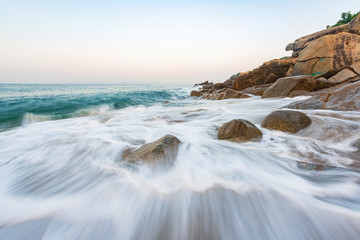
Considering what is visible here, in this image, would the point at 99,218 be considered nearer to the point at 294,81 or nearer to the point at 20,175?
the point at 20,175

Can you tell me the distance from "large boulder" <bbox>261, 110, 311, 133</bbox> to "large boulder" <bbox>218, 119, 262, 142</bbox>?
1.52 ft

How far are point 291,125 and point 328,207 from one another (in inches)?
72.8

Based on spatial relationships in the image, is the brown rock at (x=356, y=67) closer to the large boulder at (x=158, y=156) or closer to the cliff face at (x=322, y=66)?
the cliff face at (x=322, y=66)

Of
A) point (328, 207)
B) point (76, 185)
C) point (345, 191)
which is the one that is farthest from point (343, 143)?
point (76, 185)

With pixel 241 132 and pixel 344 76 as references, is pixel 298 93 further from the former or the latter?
pixel 241 132

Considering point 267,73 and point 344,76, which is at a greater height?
point 267,73

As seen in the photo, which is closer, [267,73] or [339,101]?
[339,101]

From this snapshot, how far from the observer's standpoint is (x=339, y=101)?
3.54 meters

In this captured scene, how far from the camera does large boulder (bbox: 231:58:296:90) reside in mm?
11016

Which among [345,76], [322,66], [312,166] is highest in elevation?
[322,66]

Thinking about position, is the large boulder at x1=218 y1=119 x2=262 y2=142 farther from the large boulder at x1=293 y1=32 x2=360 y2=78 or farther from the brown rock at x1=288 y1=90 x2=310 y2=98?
the large boulder at x1=293 y1=32 x2=360 y2=78

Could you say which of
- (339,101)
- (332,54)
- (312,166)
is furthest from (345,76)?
(312,166)

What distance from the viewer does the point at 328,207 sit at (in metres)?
1.31

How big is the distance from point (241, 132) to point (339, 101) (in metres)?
2.66
